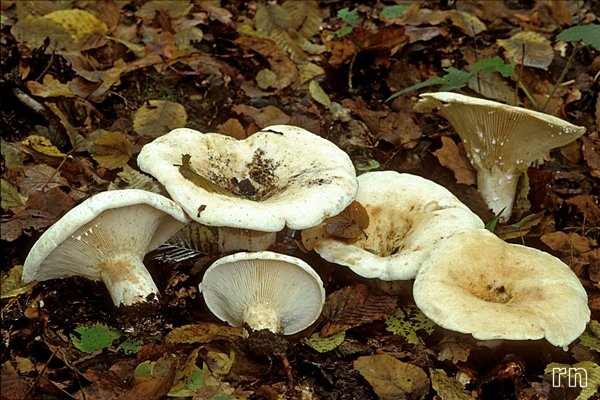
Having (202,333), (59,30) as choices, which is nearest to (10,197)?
(202,333)

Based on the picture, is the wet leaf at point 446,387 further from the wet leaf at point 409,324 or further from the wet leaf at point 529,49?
the wet leaf at point 529,49

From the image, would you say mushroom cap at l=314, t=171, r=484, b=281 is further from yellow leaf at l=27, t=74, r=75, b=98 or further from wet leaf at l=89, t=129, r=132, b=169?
yellow leaf at l=27, t=74, r=75, b=98

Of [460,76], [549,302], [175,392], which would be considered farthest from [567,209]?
[175,392]

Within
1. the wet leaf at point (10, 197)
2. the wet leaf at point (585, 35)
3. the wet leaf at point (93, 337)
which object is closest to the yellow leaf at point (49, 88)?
the wet leaf at point (10, 197)

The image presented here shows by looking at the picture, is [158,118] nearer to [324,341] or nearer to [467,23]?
[324,341]

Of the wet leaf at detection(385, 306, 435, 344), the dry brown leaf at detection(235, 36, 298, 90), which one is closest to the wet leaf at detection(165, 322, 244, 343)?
the wet leaf at detection(385, 306, 435, 344)

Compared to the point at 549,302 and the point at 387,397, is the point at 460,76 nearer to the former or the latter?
the point at 549,302
